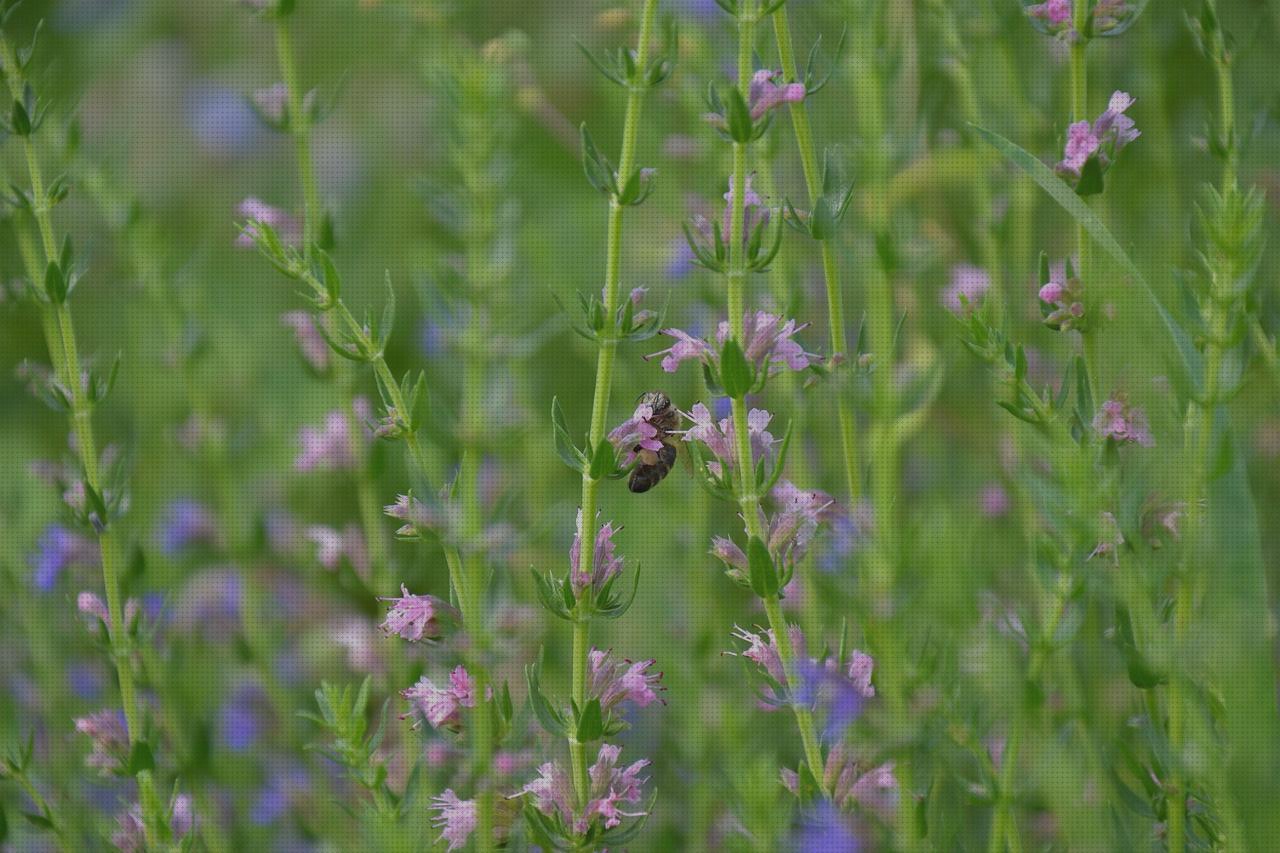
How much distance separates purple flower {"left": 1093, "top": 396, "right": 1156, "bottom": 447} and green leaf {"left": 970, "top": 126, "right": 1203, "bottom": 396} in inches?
4.0

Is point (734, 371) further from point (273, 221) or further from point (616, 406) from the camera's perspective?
point (616, 406)

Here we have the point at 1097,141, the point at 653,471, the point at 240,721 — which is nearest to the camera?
the point at 1097,141

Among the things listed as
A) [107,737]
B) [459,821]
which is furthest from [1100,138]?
[107,737]

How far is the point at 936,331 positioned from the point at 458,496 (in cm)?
182

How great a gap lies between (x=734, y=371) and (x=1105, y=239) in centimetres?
48

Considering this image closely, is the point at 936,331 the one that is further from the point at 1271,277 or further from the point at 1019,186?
the point at 1271,277

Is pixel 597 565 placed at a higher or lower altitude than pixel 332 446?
higher

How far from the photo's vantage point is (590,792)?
171 centimetres

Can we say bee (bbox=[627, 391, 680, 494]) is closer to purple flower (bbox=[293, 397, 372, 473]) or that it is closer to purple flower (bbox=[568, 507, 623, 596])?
purple flower (bbox=[568, 507, 623, 596])

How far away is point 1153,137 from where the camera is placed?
2.89 m

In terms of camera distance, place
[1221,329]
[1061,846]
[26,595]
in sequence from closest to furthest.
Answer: [1221,329]
[1061,846]
[26,595]

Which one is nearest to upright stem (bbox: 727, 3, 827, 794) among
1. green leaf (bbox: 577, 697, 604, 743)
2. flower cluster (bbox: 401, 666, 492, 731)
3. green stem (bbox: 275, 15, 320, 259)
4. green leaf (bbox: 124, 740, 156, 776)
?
green leaf (bbox: 577, 697, 604, 743)

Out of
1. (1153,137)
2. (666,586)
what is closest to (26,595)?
(666,586)

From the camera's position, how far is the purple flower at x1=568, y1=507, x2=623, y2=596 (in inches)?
64.4
